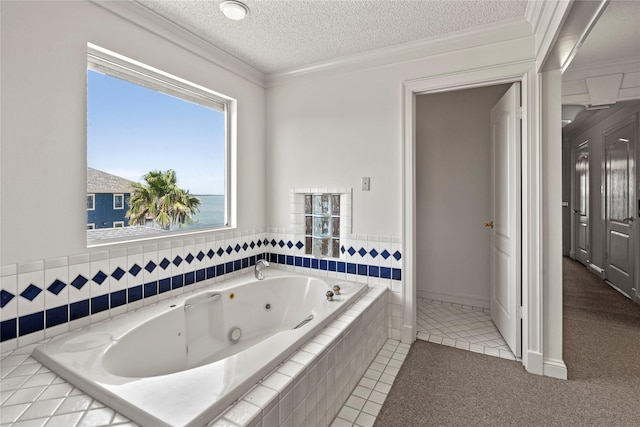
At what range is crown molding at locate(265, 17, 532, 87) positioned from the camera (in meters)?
2.09

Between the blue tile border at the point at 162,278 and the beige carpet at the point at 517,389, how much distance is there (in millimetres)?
751

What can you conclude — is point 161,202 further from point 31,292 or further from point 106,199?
point 31,292

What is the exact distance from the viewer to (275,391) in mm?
1176

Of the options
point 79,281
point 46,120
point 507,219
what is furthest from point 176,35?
point 507,219

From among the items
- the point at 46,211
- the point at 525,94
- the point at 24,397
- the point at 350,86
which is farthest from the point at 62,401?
the point at 525,94

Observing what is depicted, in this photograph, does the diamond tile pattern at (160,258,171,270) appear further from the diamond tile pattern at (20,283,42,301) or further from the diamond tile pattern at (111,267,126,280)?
the diamond tile pattern at (20,283,42,301)

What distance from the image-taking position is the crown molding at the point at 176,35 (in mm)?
1825

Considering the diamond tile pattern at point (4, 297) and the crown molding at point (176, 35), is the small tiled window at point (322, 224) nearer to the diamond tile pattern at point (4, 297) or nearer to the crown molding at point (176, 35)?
the crown molding at point (176, 35)

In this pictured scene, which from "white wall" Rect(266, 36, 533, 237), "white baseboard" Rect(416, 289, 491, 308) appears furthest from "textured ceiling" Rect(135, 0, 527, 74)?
"white baseboard" Rect(416, 289, 491, 308)

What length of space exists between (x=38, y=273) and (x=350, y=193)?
205cm

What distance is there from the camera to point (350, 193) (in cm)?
266

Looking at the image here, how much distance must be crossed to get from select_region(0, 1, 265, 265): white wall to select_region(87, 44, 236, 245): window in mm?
121

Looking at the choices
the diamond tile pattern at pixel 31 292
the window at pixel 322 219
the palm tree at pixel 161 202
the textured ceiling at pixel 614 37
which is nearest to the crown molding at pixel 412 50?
the textured ceiling at pixel 614 37

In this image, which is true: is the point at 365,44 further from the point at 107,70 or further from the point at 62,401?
the point at 62,401
